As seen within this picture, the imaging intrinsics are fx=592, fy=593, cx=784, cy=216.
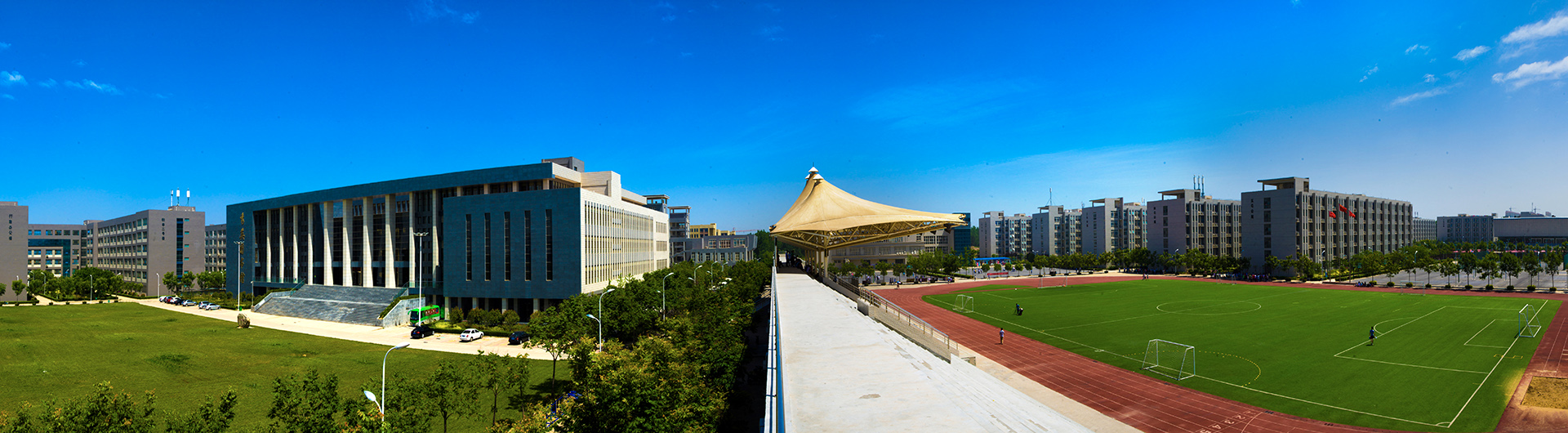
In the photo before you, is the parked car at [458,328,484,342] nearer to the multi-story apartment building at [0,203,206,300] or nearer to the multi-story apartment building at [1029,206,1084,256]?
the multi-story apartment building at [0,203,206,300]

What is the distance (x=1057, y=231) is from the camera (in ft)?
501

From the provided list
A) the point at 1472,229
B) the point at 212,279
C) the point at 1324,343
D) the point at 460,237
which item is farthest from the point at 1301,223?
the point at 1472,229

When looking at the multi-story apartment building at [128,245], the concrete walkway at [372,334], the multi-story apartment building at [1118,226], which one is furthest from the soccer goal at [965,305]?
the multi-story apartment building at [128,245]

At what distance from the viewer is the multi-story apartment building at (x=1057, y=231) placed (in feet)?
482

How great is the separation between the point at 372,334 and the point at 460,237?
12.1 meters

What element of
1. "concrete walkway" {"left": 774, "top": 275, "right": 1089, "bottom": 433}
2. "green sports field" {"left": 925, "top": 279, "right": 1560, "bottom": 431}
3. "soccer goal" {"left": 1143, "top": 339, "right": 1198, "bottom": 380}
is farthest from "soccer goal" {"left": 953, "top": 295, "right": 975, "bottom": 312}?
"concrete walkway" {"left": 774, "top": 275, "right": 1089, "bottom": 433}

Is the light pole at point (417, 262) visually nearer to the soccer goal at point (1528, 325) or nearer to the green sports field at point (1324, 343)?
the green sports field at point (1324, 343)

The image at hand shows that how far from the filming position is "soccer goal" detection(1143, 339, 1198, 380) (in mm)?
29491

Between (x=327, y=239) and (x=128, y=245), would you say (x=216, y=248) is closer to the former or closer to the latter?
(x=128, y=245)

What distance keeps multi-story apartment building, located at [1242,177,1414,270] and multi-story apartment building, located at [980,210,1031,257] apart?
67.4 metres

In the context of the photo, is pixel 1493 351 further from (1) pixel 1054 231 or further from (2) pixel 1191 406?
(1) pixel 1054 231

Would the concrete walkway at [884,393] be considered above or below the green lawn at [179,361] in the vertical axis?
above

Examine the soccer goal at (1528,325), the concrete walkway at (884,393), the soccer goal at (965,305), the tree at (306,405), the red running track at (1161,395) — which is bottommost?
the soccer goal at (965,305)

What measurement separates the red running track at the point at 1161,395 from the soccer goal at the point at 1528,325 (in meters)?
0.55
